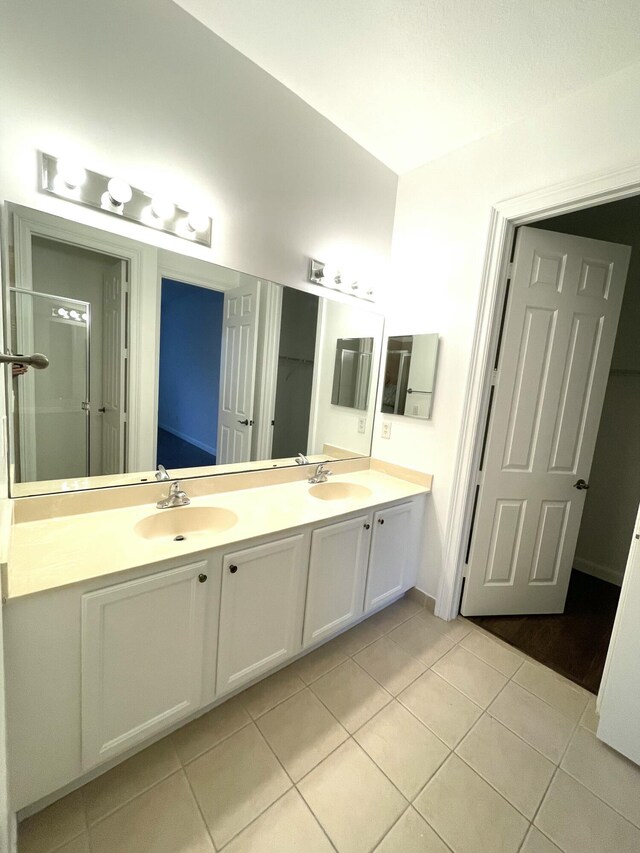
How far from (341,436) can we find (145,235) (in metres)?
1.47

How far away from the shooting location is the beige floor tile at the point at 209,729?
1.26 metres

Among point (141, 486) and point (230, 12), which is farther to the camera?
point (141, 486)

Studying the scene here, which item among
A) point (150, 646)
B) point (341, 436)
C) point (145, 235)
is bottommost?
point (150, 646)

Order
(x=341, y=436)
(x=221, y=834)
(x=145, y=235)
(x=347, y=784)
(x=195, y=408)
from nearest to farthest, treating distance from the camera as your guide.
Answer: (x=221, y=834) < (x=347, y=784) < (x=145, y=235) < (x=195, y=408) < (x=341, y=436)

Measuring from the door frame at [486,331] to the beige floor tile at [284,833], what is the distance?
125cm

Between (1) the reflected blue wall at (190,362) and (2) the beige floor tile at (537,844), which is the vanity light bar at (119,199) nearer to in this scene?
(1) the reflected blue wall at (190,362)

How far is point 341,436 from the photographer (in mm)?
2287

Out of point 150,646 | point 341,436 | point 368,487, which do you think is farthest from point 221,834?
point 341,436

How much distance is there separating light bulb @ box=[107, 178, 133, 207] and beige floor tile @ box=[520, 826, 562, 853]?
2501 mm

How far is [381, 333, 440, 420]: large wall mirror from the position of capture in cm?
205

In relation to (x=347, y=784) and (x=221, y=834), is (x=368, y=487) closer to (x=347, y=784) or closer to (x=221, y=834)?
(x=347, y=784)

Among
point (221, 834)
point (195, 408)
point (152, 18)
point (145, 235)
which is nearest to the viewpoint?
point (221, 834)

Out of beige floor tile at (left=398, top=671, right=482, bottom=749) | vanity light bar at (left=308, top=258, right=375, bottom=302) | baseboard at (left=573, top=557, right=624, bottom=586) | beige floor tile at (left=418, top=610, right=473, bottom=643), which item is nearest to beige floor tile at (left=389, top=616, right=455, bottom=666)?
beige floor tile at (left=418, top=610, right=473, bottom=643)

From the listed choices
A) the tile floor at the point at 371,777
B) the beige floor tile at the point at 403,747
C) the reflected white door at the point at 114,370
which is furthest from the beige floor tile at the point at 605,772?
the reflected white door at the point at 114,370
